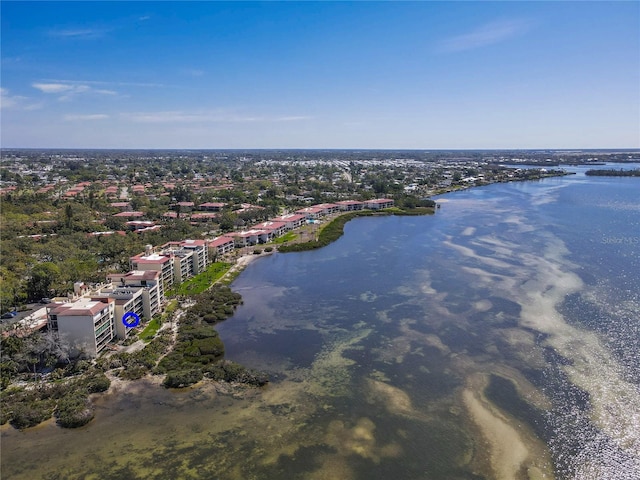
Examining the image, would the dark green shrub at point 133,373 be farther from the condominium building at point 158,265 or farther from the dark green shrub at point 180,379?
the condominium building at point 158,265

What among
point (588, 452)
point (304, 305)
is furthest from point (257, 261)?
point (588, 452)

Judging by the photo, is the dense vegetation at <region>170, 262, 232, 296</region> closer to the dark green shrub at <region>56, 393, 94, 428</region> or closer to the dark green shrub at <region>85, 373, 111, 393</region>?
the dark green shrub at <region>85, 373, 111, 393</region>

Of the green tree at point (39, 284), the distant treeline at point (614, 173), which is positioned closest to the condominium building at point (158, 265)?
the green tree at point (39, 284)

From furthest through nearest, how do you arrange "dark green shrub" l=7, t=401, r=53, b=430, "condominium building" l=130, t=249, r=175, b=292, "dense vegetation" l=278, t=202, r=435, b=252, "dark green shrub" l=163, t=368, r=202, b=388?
"dense vegetation" l=278, t=202, r=435, b=252 < "condominium building" l=130, t=249, r=175, b=292 < "dark green shrub" l=163, t=368, r=202, b=388 < "dark green shrub" l=7, t=401, r=53, b=430

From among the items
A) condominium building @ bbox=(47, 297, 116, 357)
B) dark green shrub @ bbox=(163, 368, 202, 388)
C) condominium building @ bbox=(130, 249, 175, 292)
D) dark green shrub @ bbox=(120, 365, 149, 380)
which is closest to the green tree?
condominium building @ bbox=(130, 249, 175, 292)

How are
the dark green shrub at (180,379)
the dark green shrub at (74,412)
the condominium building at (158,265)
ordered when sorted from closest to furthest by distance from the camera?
the dark green shrub at (74,412), the dark green shrub at (180,379), the condominium building at (158,265)

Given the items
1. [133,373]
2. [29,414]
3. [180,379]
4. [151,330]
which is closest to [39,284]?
[151,330]

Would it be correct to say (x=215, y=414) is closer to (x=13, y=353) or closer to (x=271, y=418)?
(x=271, y=418)
